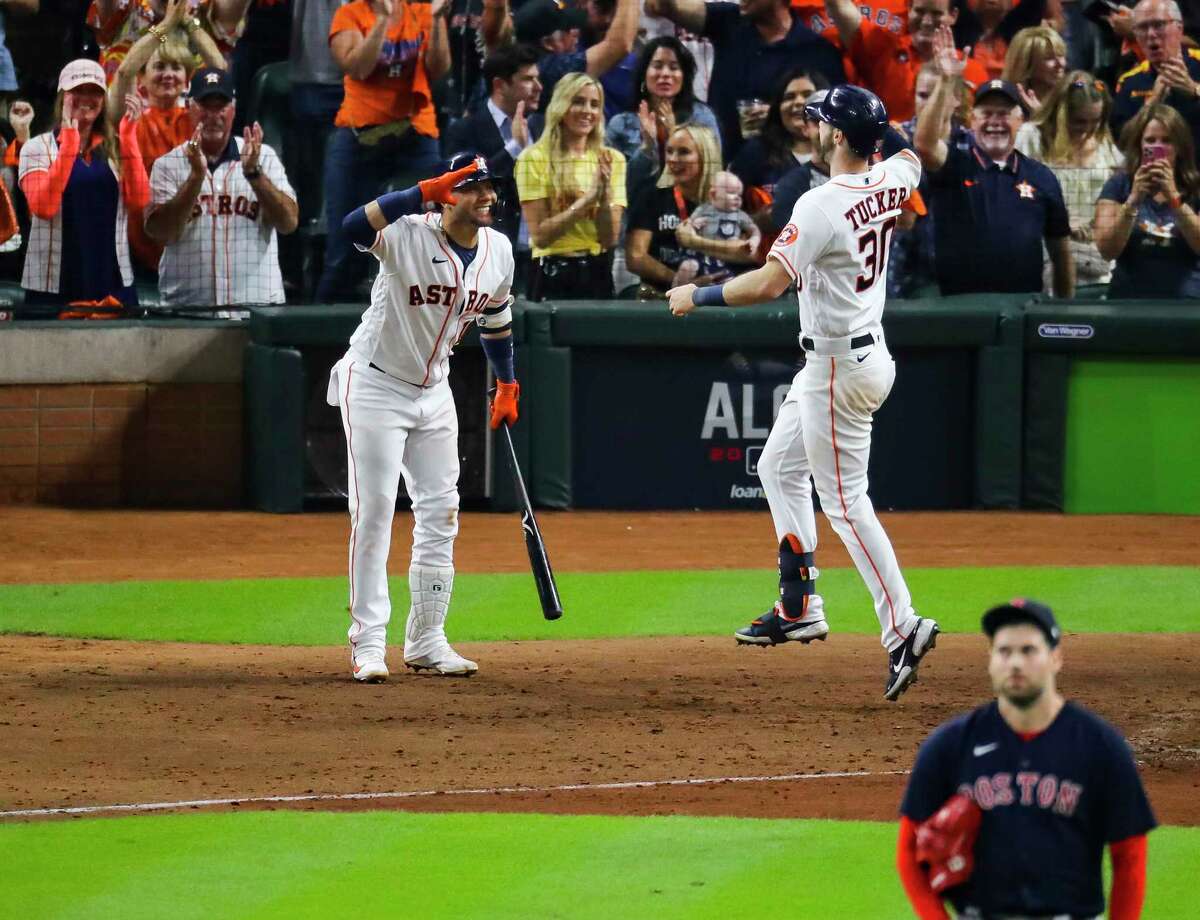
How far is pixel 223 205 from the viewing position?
12883mm

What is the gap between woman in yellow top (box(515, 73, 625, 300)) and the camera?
41.2 ft

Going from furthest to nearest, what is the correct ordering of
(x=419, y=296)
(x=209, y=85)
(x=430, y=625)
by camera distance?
(x=209, y=85) < (x=430, y=625) < (x=419, y=296)

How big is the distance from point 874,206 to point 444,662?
2.55m

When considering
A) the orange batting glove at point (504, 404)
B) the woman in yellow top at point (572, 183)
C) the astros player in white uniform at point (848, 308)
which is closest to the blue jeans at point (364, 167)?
the woman in yellow top at point (572, 183)

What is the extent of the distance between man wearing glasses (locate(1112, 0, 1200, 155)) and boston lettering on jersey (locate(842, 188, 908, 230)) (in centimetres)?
607

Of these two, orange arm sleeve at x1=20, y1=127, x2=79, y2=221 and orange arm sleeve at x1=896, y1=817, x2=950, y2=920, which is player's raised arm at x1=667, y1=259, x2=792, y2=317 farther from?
orange arm sleeve at x1=20, y1=127, x2=79, y2=221

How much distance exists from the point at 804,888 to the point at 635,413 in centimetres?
829

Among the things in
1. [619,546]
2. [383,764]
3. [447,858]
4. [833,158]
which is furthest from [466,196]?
[619,546]

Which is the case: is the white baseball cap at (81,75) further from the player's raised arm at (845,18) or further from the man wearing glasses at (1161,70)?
the man wearing glasses at (1161,70)

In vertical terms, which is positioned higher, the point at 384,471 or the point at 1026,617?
the point at 1026,617

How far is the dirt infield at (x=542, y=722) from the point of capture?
21.0ft

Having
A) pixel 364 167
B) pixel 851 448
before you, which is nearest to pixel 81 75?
pixel 364 167

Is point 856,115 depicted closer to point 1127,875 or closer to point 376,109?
point 1127,875

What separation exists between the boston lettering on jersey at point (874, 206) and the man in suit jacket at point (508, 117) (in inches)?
223
